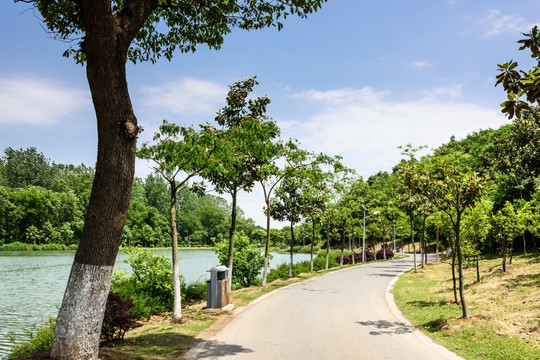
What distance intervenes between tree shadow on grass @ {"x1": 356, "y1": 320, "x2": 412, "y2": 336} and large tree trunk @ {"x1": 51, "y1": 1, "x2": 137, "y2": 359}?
7.23 meters

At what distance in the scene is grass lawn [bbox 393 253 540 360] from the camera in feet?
26.5

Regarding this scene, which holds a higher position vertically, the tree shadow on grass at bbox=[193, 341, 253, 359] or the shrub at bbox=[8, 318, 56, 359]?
the tree shadow on grass at bbox=[193, 341, 253, 359]

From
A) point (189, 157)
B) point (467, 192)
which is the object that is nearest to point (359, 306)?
point (467, 192)

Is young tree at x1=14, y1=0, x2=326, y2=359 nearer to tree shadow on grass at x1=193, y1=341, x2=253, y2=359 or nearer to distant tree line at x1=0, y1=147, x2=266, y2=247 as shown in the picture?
tree shadow on grass at x1=193, y1=341, x2=253, y2=359

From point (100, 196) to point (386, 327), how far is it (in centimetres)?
871

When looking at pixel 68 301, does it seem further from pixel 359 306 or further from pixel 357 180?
pixel 357 180

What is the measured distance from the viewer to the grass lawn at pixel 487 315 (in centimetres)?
808

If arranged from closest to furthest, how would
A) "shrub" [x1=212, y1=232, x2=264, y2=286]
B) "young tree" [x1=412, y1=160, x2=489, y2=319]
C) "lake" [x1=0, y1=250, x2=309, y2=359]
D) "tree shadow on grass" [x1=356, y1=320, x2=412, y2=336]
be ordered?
"tree shadow on grass" [x1=356, y1=320, x2=412, y2=336]
"young tree" [x1=412, y1=160, x2=489, y2=319]
"lake" [x1=0, y1=250, x2=309, y2=359]
"shrub" [x1=212, y1=232, x2=264, y2=286]

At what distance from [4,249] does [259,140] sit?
65505mm

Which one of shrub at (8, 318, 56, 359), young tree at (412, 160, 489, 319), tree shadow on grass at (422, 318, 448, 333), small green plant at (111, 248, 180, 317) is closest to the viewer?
shrub at (8, 318, 56, 359)

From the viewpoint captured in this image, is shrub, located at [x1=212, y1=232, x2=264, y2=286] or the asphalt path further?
shrub, located at [x1=212, y1=232, x2=264, y2=286]

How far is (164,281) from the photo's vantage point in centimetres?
1562

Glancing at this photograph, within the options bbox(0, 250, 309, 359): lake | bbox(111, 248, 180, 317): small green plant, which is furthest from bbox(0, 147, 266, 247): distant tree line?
bbox(111, 248, 180, 317): small green plant

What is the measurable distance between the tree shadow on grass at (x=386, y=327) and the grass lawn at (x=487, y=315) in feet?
1.74
